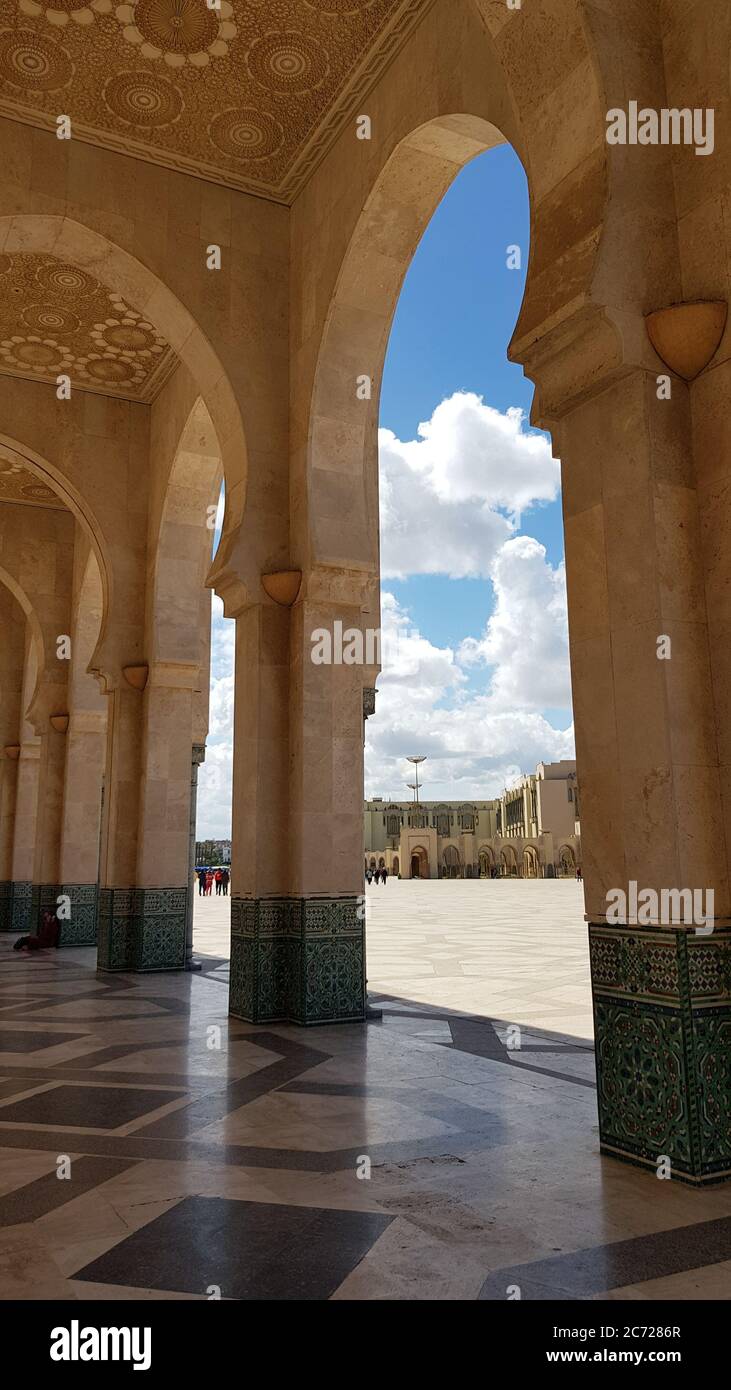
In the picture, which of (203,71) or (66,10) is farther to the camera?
(203,71)

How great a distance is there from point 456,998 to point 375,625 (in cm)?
269

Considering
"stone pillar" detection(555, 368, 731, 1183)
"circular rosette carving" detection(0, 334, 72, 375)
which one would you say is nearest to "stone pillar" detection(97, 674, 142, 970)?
"circular rosette carving" detection(0, 334, 72, 375)

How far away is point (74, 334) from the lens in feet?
29.0

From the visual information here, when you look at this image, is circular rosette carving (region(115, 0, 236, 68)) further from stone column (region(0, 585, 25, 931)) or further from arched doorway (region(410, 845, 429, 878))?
arched doorway (region(410, 845, 429, 878))

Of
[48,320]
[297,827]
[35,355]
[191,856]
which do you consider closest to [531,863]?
[191,856]

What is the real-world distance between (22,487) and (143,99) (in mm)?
7386

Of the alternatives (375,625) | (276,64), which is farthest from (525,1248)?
(276,64)

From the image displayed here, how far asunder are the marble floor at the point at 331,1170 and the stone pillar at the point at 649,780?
0.26 meters

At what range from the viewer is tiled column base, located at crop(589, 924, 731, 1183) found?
2912mm

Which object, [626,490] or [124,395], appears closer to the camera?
[626,490]

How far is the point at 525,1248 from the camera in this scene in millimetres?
2414

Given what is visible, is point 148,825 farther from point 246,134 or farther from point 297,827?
point 246,134

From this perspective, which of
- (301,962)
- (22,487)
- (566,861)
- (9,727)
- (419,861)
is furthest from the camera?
(419,861)
